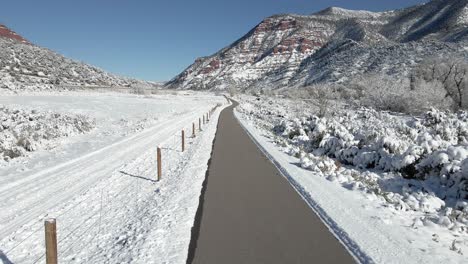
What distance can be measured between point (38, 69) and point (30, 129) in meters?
75.8

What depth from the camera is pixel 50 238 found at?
474 centimetres

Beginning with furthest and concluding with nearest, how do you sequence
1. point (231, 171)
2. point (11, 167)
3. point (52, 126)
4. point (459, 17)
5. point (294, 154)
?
point (459, 17) → point (52, 126) → point (294, 154) → point (11, 167) → point (231, 171)

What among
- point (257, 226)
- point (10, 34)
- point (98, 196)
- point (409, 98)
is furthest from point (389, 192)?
point (10, 34)

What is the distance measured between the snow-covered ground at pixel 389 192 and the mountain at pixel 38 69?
58960 millimetres

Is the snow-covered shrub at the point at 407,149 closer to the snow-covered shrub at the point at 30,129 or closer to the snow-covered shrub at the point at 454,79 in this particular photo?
the snow-covered shrub at the point at 30,129

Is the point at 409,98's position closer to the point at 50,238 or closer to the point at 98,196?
the point at 98,196

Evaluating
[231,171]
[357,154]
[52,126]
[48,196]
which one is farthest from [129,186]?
[52,126]

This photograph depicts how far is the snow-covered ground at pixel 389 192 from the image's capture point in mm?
6137

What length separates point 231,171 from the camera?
12.2 metres

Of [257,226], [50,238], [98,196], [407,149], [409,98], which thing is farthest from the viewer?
[409,98]

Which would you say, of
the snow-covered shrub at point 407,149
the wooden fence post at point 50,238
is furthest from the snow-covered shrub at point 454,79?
the wooden fence post at point 50,238

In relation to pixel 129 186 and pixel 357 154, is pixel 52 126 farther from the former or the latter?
pixel 357 154

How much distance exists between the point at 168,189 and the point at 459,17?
498ft

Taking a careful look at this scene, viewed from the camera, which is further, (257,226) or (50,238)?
(257,226)
